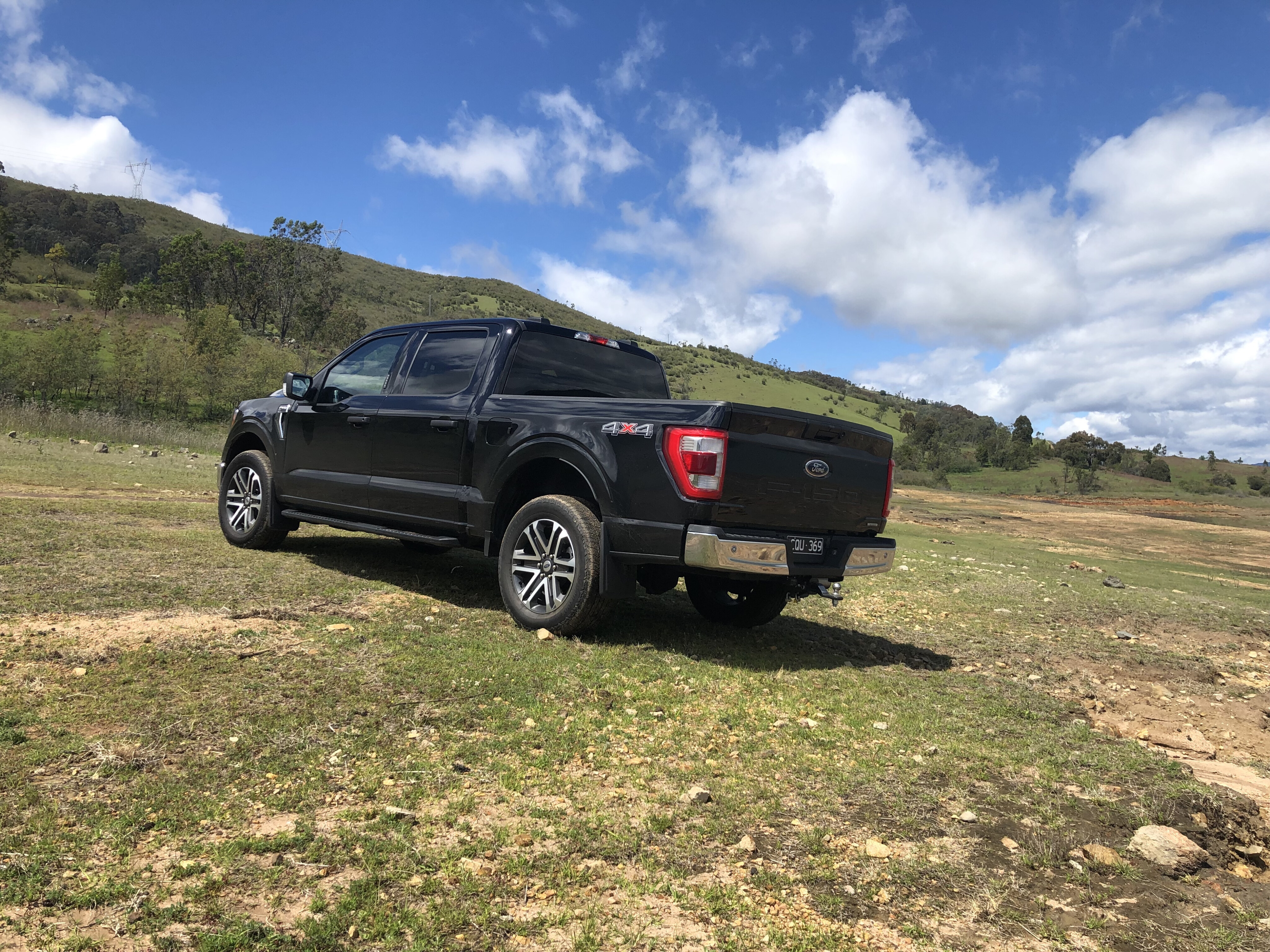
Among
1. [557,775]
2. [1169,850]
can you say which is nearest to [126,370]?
[557,775]

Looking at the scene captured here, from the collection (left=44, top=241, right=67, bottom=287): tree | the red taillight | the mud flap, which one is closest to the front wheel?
the mud flap

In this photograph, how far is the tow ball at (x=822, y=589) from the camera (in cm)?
512

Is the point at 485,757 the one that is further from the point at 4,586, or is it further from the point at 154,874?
the point at 4,586

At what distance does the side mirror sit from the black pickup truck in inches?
0.6

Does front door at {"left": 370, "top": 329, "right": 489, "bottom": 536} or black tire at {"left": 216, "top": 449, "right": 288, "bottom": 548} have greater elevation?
front door at {"left": 370, "top": 329, "right": 489, "bottom": 536}

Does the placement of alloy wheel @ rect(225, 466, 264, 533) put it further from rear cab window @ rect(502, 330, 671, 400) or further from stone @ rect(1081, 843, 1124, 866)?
stone @ rect(1081, 843, 1124, 866)

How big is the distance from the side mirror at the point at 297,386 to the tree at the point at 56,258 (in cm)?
10053

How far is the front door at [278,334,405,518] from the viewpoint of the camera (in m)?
6.50

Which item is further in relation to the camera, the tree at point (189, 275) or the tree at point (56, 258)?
the tree at point (56, 258)

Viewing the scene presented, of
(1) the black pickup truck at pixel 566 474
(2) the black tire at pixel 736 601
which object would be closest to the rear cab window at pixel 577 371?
(1) the black pickup truck at pixel 566 474

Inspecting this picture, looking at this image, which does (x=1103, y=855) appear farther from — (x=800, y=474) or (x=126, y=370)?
(x=126, y=370)

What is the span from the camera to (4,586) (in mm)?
5031

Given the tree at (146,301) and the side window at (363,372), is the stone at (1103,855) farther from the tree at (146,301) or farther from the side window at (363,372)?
the tree at (146,301)

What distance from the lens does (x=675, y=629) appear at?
5992 mm
